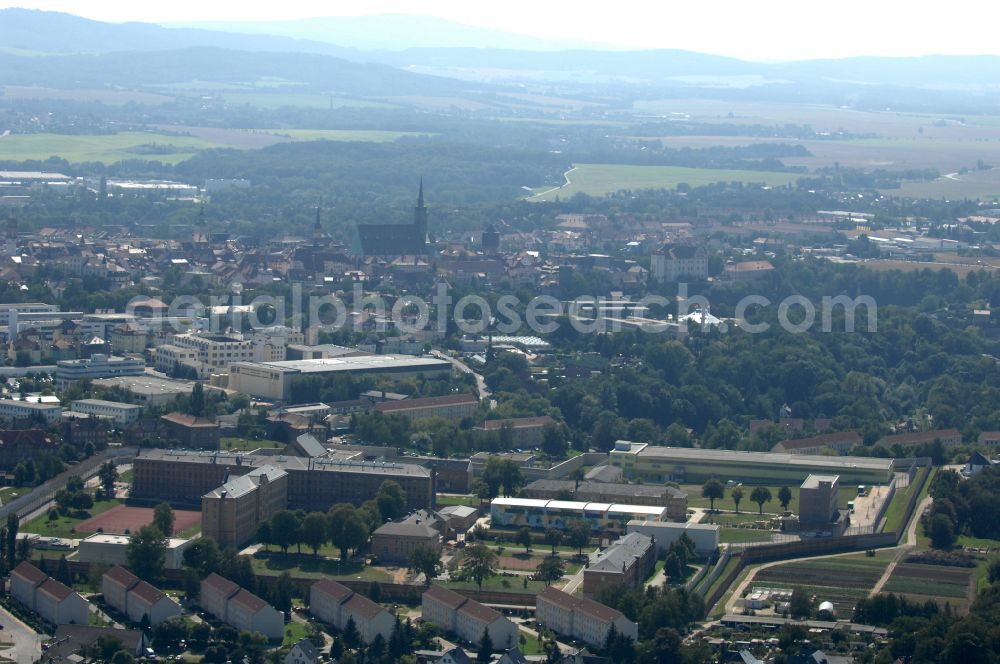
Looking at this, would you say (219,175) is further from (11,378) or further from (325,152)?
(11,378)

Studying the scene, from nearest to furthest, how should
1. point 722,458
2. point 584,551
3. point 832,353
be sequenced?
point 584,551 → point 722,458 → point 832,353

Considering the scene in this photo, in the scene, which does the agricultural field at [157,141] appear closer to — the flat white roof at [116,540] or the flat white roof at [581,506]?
the flat white roof at [581,506]

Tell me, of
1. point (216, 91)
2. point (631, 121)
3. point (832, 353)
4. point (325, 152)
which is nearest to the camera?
point (832, 353)

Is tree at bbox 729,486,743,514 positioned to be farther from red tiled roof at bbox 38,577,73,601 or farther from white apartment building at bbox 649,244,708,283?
white apartment building at bbox 649,244,708,283

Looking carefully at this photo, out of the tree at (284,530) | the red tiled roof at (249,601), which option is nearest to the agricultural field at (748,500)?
the tree at (284,530)

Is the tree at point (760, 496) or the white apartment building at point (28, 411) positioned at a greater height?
the tree at point (760, 496)

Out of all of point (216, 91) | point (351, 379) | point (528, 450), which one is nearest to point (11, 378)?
point (351, 379)
